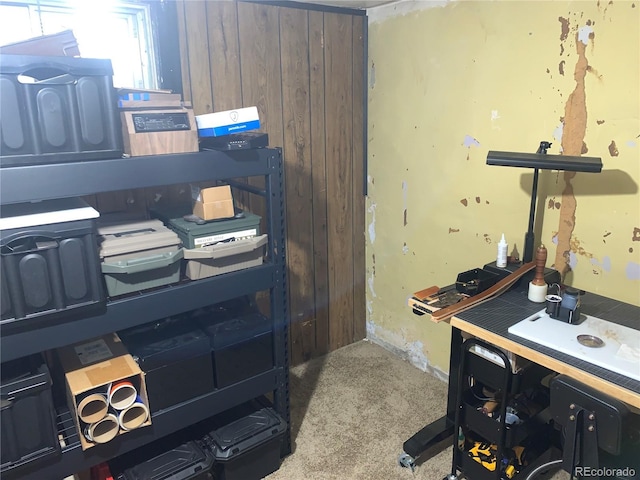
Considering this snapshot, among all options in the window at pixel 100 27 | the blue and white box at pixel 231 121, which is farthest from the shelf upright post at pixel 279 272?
the window at pixel 100 27

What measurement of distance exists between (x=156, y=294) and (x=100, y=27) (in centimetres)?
114

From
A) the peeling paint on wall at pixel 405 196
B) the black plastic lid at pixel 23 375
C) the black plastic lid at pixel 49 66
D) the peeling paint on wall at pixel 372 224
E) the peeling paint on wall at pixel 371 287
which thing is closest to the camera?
the black plastic lid at pixel 49 66

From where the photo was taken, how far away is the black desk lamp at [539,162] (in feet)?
5.17

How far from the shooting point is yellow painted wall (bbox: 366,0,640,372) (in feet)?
5.57

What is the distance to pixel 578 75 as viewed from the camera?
175cm

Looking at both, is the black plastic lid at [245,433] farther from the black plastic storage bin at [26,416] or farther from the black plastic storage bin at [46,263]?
the black plastic storage bin at [46,263]

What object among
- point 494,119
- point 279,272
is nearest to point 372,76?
point 494,119

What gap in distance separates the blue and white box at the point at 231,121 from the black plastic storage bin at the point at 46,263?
48 centimetres

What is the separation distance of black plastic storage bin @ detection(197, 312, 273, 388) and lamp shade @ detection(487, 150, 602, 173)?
106cm

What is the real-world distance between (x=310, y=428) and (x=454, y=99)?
1628 millimetres

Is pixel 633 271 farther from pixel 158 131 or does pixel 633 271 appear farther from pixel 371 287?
pixel 158 131

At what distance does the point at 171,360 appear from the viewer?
1.64 metres

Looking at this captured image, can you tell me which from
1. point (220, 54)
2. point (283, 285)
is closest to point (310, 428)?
point (283, 285)

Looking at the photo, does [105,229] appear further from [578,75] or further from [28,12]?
[578,75]
